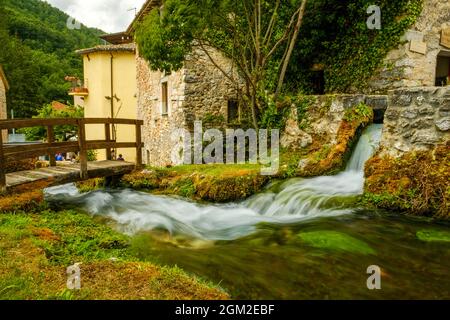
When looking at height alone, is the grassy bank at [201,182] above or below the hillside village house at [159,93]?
below

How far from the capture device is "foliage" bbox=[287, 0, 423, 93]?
10.4 m

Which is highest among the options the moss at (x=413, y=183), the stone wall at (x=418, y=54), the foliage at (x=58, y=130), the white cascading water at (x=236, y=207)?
the stone wall at (x=418, y=54)

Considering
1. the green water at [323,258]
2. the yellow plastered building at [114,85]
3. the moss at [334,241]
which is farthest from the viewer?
the yellow plastered building at [114,85]

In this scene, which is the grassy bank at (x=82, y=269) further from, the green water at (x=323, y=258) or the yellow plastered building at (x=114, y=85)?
the yellow plastered building at (x=114, y=85)

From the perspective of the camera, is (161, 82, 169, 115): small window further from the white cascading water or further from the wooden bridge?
the white cascading water

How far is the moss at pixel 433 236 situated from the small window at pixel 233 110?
9.21 meters

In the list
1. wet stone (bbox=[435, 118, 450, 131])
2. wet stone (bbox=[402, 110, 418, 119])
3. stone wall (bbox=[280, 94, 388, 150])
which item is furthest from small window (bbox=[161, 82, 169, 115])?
wet stone (bbox=[435, 118, 450, 131])

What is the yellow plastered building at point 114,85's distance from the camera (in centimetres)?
2494

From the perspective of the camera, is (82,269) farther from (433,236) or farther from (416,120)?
(416,120)

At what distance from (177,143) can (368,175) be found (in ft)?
26.6

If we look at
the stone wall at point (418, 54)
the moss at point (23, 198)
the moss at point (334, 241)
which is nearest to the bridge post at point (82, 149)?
the moss at point (23, 198)

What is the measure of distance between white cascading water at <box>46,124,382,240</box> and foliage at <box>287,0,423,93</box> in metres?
3.39

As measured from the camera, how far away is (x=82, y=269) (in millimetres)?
3584
